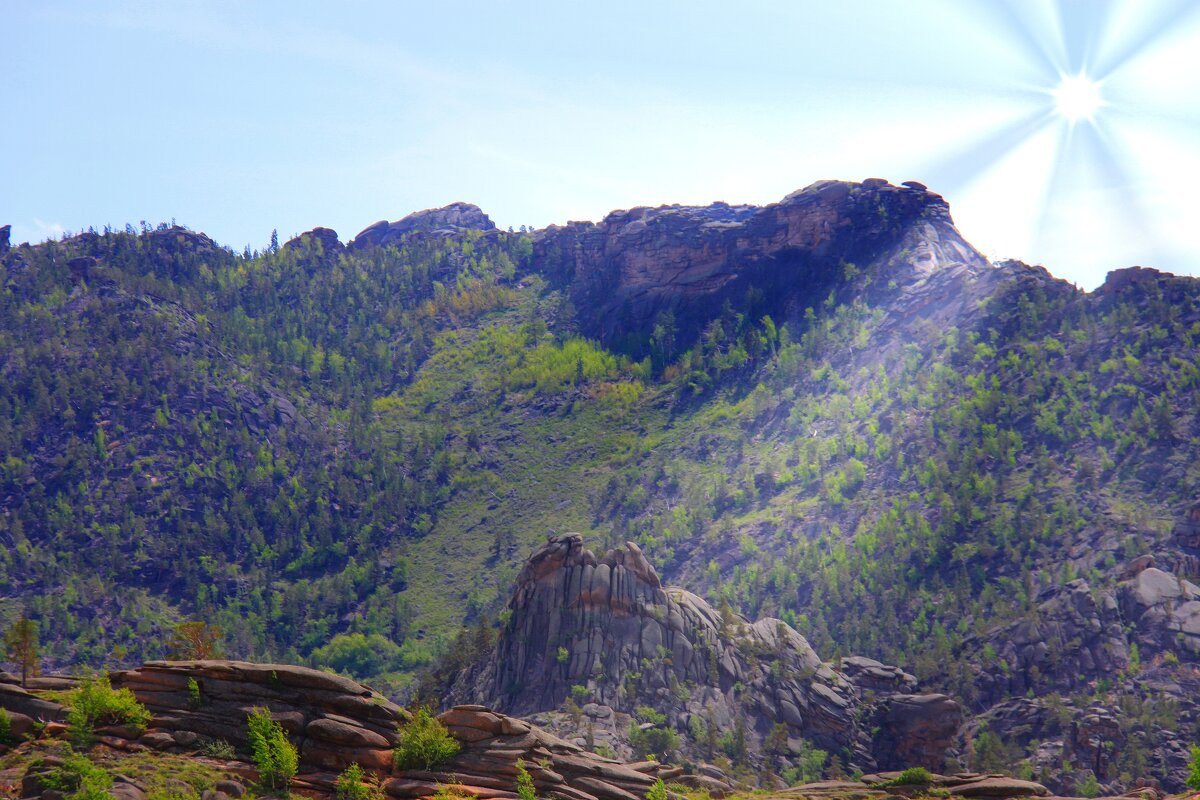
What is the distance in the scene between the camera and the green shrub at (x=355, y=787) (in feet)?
171

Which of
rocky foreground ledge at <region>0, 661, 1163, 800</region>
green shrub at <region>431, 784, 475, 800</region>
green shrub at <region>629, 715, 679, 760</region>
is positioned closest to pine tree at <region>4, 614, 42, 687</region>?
rocky foreground ledge at <region>0, 661, 1163, 800</region>

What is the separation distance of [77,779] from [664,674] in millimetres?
72555

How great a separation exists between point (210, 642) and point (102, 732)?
75.2ft

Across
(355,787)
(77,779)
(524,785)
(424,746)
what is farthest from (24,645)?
(524,785)

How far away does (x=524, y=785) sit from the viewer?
2130 inches

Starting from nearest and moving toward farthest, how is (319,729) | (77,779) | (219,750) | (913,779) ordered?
1. (77,779)
2. (219,750)
3. (319,729)
4. (913,779)

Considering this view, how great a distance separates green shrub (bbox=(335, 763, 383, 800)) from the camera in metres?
52.1

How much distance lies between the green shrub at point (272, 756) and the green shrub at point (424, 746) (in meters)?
4.57

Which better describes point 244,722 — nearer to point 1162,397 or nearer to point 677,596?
point 677,596

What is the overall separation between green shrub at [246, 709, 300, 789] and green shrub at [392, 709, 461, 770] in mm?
4569

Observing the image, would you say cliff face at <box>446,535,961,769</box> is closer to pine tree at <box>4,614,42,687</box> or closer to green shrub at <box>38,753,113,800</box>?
pine tree at <box>4,614,42,687</box>

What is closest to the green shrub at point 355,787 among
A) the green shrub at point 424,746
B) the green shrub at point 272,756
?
the green shrub at point 424,746

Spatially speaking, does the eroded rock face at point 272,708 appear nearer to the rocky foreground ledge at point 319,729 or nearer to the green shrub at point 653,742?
the rocky foreground ledge at point 319,729

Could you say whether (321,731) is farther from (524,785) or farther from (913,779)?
(913,779)
